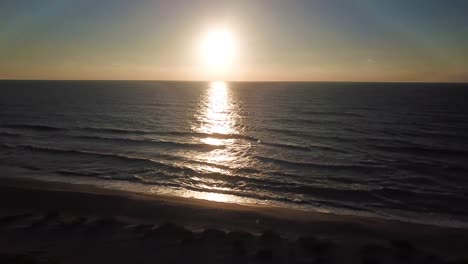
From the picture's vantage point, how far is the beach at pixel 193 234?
8617mm

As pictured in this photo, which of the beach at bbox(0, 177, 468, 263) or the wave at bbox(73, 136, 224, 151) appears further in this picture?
the wave at bbox(73, 136, 224, 151)

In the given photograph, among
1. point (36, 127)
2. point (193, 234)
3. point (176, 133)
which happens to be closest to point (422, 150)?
point (193, 234)

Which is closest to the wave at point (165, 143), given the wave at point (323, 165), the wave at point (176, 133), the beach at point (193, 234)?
the wave at point (176, 133)

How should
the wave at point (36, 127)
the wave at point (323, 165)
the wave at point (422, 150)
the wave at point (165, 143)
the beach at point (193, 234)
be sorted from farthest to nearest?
1. the wave at point (36, 127)
2. the wave at point (165, 143)
3. the wave at point (422, 150)
4. the wave at point (323, 165)
5. the beach at point (193, 234)

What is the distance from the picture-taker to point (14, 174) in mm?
18656

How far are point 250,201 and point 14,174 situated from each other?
15.9m

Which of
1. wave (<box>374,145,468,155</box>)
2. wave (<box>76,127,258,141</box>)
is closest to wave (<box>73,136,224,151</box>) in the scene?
wave (<box>76,127,258,141</box>)

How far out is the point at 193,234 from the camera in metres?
10.0

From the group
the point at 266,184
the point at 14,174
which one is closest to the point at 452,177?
the point at 266,184

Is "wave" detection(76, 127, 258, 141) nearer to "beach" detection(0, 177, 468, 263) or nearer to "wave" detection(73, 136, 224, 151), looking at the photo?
"wave" detection(73, 136, 224, 151)

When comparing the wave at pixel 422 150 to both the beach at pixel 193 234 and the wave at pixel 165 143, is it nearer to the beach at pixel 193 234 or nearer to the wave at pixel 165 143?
the beach at pixel 193 234

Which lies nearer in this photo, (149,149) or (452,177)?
(452,177)

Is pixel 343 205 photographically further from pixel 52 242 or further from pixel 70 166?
pixel 70 166

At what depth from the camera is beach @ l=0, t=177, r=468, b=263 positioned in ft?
28.3
